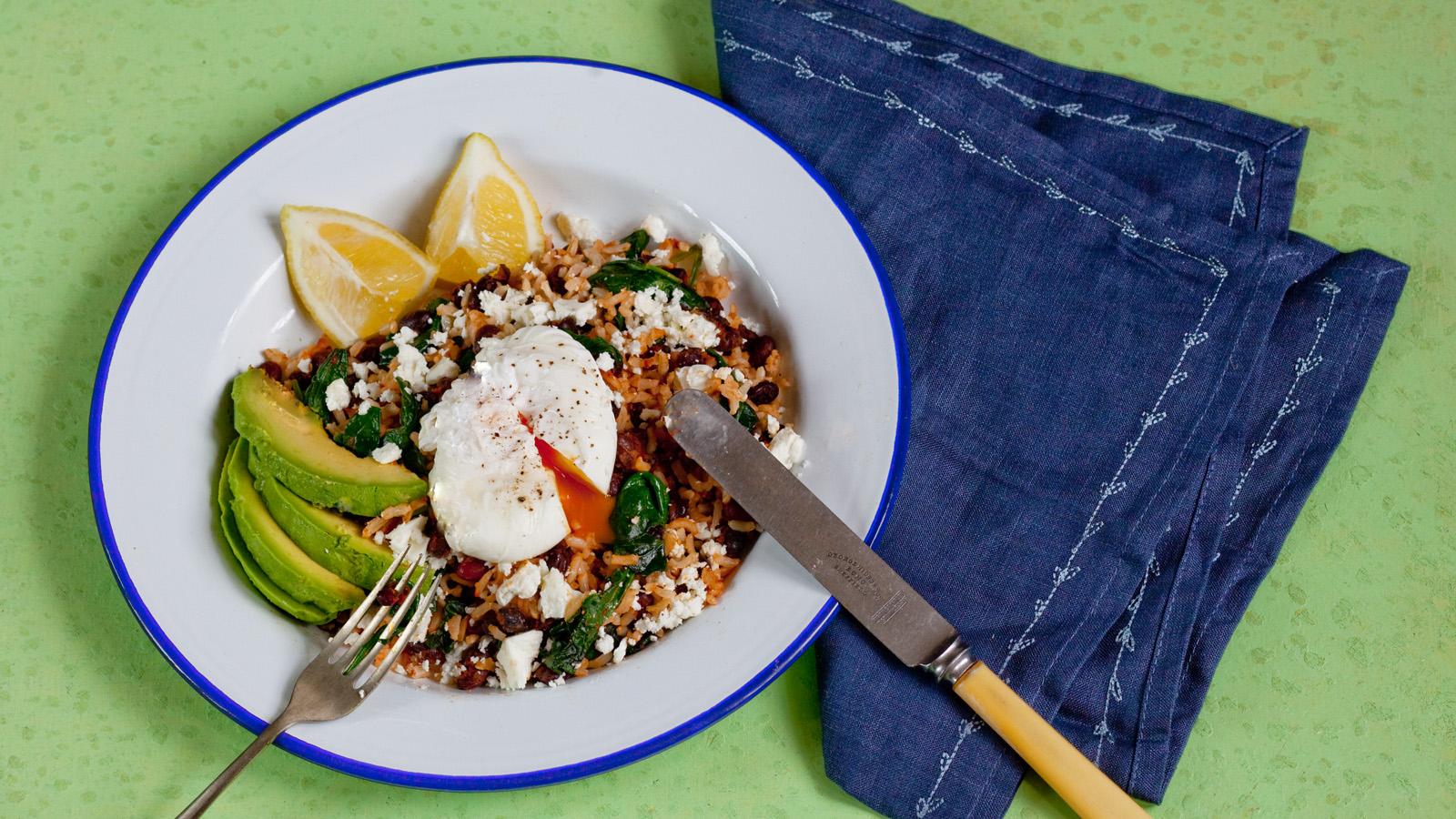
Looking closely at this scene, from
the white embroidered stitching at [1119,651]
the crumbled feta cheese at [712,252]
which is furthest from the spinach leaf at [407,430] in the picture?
the white embroidered stitching at [1119,651]

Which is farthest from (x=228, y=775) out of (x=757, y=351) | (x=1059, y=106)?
(x=1059, y=106)

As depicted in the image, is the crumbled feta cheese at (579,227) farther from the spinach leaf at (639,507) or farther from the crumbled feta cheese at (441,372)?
the spinach leaf at (639,507)

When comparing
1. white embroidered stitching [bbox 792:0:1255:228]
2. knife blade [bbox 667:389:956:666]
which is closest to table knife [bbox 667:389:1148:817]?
knife blade [bbox 667:389:956:666]

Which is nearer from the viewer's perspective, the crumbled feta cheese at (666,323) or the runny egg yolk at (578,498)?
the runny egg yolk at (578,498)

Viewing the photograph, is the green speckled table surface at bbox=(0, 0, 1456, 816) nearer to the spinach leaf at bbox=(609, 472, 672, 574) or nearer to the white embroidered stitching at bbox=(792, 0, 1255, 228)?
the white embroidered stitching at bbox=(792, 0, 1255, 228)

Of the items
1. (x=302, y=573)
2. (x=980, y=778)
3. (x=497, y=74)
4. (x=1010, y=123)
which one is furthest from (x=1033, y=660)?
(x=497, y=74)

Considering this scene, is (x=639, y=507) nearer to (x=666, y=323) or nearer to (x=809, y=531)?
(x=809, y=531)
